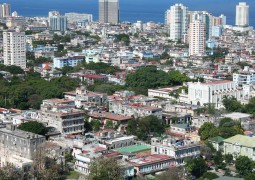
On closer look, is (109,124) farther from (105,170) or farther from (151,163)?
(105,170)

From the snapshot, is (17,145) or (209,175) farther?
(17,145)

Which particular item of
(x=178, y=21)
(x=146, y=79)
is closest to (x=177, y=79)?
(x=146, y=79)

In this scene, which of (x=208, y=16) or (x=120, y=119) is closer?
(x=120, y=119)

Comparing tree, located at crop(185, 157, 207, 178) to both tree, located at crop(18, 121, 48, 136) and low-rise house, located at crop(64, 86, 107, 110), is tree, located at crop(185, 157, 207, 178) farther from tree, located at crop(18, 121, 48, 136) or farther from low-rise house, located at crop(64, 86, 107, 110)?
low-rise house, located at crop(64, 86, 107, 110)

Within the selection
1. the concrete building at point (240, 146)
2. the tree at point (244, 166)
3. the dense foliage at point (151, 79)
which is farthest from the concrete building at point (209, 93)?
the tree at point (244, 166)

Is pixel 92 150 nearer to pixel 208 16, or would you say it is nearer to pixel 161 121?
pixel 161 121

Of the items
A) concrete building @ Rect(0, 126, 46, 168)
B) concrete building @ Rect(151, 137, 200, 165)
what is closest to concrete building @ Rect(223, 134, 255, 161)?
concrete building @ Rect(151, 137, 200, 165)

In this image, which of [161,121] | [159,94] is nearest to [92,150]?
[161,121]
